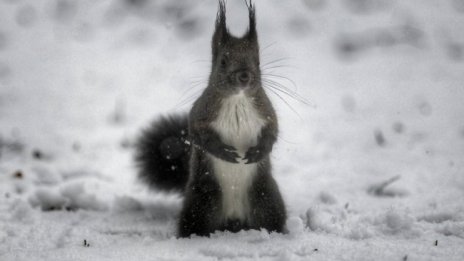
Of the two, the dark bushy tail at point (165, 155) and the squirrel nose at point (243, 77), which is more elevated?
the squirrel nose at point (243, 77)

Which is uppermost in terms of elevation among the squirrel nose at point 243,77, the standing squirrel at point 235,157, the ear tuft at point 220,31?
the ear tuft at point 220,31

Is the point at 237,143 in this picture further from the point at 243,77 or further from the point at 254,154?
the point at 243,77

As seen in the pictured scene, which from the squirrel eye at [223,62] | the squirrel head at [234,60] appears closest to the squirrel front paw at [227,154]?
the squirrel head at [234,60]

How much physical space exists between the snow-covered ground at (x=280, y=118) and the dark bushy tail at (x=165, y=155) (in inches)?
4.2

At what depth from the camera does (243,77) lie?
2252 mm

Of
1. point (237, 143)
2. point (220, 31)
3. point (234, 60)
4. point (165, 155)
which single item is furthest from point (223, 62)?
point (165, 155)

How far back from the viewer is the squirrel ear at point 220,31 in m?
2.46

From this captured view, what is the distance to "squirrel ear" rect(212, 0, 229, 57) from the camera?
246 centimetres

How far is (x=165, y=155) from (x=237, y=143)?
0.74 m

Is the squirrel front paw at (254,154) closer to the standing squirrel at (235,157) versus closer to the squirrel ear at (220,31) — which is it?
the standing squirrel at (235,157)

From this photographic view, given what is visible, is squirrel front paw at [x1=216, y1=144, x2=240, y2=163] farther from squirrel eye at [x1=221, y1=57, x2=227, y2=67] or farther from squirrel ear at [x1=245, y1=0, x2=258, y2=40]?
squirrel ear at [x1=245, y1=0, x2=258, y2=40]

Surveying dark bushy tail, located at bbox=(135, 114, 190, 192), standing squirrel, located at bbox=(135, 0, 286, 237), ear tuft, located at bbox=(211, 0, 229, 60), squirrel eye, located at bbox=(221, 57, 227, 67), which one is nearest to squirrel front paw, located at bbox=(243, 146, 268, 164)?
standing squirrel, located at bbox=(135, 0, 286, 237)

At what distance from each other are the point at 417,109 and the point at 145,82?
124 inches

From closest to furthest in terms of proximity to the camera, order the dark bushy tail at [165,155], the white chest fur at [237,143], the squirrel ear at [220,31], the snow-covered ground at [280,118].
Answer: the snow-covered ground at [280,118] → the white chest fur at [237,143] → the squirrel ear at [220,31] → the dark bushy tail at [165,155]
